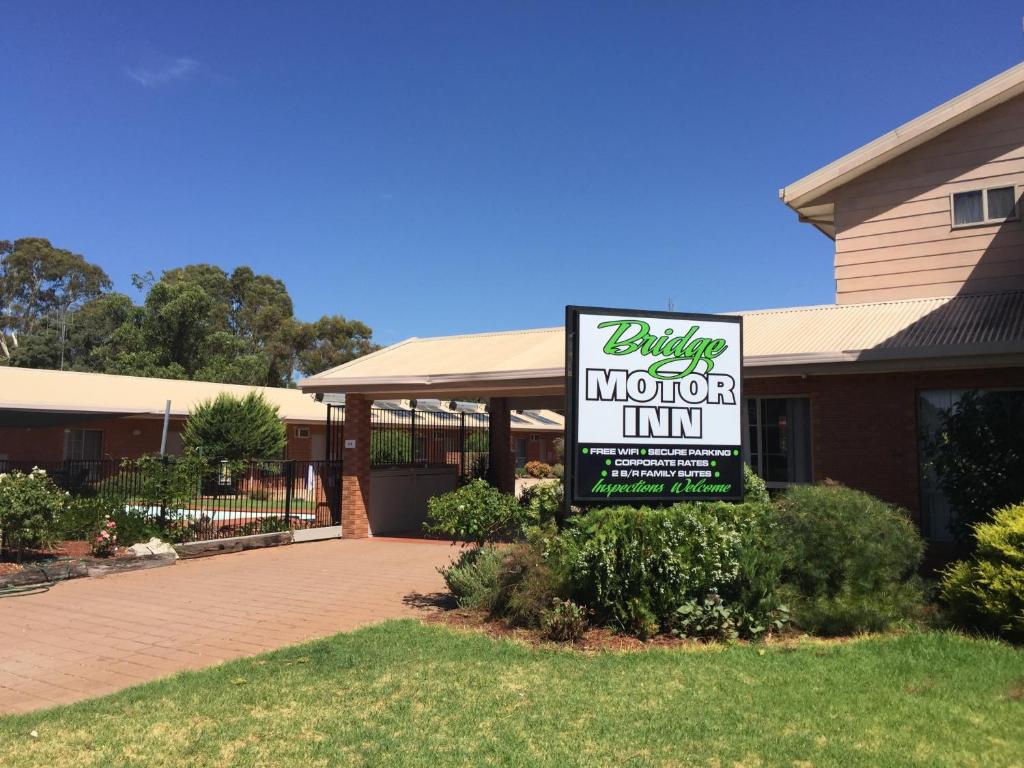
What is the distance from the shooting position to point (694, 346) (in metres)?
7.96

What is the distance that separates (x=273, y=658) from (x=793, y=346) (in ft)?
26.4

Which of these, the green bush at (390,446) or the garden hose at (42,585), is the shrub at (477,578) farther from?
the green bush at (390,446)

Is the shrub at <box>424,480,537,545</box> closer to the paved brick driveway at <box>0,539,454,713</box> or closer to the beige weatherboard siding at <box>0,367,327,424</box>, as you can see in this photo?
the paved brick driveway at <box>0,539,454,713</box>

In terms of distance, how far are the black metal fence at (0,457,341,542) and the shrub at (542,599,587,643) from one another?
28.2 feet

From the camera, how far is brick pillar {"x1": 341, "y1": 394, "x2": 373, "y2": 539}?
16.2 m

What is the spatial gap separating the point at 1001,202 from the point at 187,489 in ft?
44.7

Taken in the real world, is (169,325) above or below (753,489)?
above

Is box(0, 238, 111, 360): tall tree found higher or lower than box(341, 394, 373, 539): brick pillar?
higher

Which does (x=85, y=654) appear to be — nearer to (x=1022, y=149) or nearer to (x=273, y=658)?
(x=273, y=658)

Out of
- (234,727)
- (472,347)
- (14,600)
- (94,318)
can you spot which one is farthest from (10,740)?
(94,318)

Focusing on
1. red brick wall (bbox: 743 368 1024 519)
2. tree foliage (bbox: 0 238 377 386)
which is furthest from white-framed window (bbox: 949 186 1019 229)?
tree foliage (bbox: 0 238 377 386)

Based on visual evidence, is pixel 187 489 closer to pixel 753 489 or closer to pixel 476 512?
pixel 476 512

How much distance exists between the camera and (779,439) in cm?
1205

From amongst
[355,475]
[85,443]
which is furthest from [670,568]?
[85,443]
